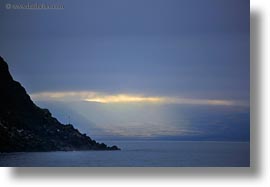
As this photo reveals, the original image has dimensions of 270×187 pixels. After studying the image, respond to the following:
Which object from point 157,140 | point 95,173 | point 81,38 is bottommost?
point 95,173

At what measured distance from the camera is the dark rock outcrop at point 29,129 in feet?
10.5

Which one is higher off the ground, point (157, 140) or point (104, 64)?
point (104, 64)

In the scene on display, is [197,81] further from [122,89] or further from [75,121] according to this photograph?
[75,121]

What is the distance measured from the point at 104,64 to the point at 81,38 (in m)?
0.23

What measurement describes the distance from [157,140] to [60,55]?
0.85 meters

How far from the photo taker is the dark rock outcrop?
3.19 m

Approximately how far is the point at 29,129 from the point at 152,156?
0.83 meters

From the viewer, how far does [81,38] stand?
3223 mm

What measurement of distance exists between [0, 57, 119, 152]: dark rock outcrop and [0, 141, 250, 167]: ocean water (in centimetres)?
5

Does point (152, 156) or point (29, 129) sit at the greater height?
point (29, 129)

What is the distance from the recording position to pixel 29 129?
10.6 feet

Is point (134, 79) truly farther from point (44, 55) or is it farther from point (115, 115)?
point (44, 55)

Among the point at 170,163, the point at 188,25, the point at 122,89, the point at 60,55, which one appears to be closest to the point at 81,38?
the point at 60,55

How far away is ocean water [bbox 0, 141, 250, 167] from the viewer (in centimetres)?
314
